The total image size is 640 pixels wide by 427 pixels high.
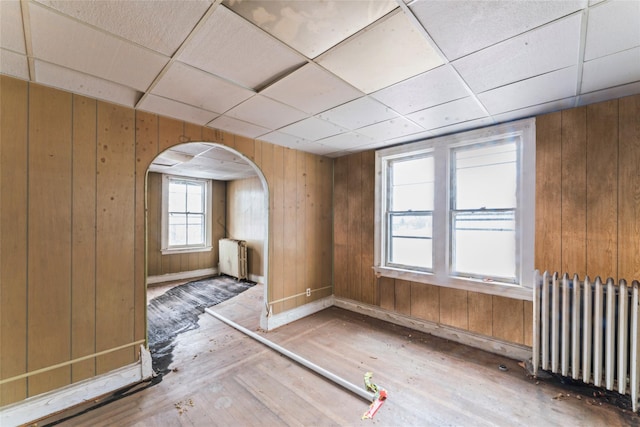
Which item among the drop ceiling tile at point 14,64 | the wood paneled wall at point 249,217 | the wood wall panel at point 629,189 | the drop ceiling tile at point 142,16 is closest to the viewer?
the drop ceiling tile at point 142,16

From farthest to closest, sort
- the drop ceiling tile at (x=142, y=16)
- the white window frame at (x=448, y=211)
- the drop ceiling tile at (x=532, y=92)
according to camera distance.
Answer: the white window frame at (x=448, y=211) → the drop ceiling tile at (x=532, y=92) → the drop ceiling tile at (x=142, y=16)

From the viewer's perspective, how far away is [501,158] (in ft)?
9.20

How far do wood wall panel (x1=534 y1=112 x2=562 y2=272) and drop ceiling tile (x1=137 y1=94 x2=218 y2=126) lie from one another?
3174 mm

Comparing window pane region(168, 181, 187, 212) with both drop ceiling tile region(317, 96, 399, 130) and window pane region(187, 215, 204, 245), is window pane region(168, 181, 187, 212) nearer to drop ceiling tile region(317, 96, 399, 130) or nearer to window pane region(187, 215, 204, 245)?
window pane region(187, 215, 204, 245)

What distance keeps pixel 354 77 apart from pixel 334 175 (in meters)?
2.51

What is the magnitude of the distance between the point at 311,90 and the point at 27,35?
1.63 metres

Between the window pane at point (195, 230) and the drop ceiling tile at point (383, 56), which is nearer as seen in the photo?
the drop ceiling tile at point (383, 56)

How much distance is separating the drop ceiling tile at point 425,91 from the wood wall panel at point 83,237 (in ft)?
7.79

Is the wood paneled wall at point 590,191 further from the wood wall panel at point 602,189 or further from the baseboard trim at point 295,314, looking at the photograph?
the baseboard trim at point 295,314

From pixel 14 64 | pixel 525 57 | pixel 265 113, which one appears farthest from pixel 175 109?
pixel 525 57

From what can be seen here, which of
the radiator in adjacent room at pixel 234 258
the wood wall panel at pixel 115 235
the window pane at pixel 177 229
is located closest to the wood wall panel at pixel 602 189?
the wood wall panel at pixel 115 235

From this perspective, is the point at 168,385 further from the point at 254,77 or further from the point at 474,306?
the point at 474,306

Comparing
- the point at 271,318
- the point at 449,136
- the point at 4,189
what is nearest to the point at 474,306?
the point at 449,136

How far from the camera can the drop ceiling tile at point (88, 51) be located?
1.32 metres
